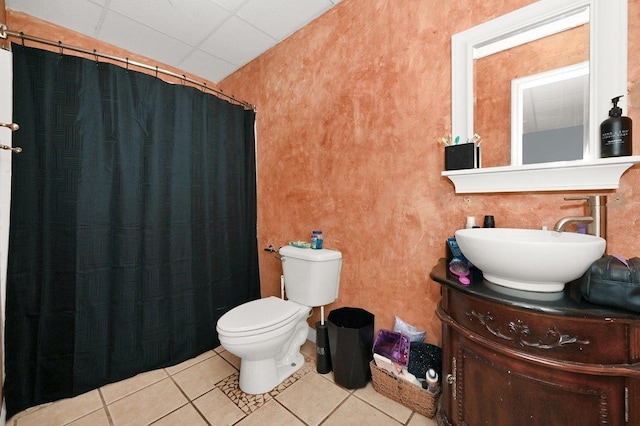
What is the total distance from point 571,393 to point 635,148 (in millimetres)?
890

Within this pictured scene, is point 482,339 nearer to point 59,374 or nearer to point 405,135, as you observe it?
point 405,135

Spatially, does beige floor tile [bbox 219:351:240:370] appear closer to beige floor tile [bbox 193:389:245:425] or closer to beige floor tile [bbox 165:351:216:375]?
beige floor tile [bbox 165:351:216:375]

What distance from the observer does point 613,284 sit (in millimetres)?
717

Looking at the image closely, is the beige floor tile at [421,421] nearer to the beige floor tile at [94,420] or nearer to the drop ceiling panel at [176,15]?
the beige floor tile at [94,420]

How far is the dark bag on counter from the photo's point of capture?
0.69 meters

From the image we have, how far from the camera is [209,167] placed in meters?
1.94

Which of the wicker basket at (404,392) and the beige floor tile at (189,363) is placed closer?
the wicker basket at (404,392)

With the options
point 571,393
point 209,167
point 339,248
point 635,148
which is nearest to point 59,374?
point 209,167

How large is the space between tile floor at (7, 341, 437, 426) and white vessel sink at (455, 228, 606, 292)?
2.82ft

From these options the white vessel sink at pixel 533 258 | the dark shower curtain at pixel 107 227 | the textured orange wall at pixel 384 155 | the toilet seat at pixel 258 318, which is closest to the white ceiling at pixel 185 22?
the textured orange wall at pixel 384 155

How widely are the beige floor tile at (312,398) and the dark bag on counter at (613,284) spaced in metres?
1.20

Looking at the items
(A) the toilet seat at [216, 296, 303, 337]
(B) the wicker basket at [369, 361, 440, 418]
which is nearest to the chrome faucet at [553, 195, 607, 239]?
(B) the wicker basket at [369, 361, 440, 418]

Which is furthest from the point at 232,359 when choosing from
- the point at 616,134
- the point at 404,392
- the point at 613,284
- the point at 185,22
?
the point at 185,22

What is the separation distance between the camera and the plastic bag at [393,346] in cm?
132
